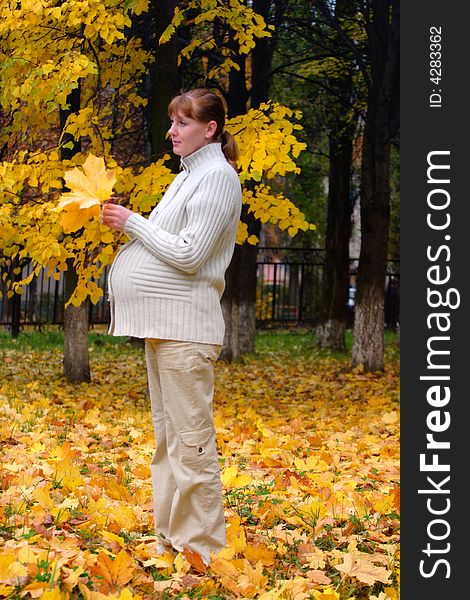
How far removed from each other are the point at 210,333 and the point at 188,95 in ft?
3.09

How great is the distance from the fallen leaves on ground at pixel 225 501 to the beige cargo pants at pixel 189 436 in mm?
102

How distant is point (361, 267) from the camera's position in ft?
40.0

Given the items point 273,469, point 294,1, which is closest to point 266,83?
point 294,1

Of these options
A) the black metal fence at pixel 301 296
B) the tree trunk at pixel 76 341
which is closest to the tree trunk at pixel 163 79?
the tree trunk at pixel 76 341

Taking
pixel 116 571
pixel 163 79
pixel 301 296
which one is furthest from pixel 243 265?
pixel 116 571

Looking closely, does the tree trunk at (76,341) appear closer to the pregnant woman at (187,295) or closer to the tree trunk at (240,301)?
the tree trunk at (240,301)

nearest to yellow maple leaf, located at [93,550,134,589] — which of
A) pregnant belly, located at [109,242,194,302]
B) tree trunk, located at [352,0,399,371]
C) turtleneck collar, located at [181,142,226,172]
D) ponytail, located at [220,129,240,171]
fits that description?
pregnant belly, located at [109,242,194,302]

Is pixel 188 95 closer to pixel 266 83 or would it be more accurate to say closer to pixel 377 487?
pixel 377 487

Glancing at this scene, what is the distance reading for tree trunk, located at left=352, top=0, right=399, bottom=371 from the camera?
11.8 metres

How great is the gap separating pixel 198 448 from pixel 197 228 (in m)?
0.84

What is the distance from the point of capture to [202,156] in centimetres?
352

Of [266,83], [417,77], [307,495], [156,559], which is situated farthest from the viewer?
[266,83]

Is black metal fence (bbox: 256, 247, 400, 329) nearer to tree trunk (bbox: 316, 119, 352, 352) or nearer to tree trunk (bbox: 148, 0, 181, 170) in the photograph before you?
tree trunk (bbox: 316, 119, 352, 352)

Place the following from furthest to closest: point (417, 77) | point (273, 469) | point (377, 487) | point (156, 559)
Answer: point (273, 469), point (377, 487), point (156, 559), point (417, 77)
